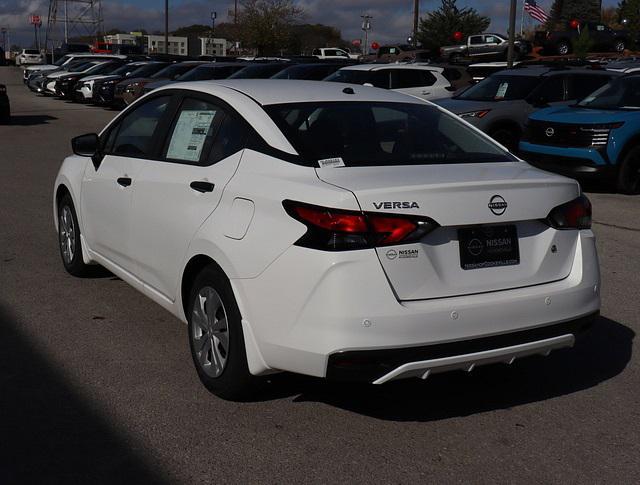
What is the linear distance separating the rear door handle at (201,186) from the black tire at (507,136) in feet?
32.1

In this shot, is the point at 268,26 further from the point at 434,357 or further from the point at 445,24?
the point at 434,357

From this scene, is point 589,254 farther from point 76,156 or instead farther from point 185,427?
point 76,156

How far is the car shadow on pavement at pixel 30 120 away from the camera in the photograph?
21663mm

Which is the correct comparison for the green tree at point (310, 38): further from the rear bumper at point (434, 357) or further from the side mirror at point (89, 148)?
the rear bumper at point (434, 357)

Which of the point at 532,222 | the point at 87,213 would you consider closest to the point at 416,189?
the point at 532,222

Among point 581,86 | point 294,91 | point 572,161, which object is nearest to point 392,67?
point 581,86

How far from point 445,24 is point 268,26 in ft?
52.1

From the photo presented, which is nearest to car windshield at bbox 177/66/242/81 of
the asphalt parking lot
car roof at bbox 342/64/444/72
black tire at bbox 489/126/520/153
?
car roof at bbox 342/64/444/72

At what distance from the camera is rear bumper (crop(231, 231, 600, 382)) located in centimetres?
355

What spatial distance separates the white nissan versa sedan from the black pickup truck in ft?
125

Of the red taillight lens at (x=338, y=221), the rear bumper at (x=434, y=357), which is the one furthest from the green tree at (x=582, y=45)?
the red taillight lens at (x=338, y=221)

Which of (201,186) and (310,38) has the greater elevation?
(310,38)

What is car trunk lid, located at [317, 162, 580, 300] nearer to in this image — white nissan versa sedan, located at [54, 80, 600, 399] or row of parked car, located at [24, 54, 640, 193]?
white nissan versa sedan, located at [54, 80, 600, 399]

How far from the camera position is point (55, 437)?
381 cm
